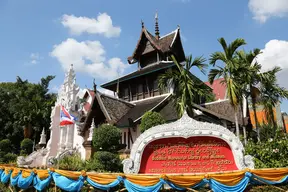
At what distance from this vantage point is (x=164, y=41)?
24875mm

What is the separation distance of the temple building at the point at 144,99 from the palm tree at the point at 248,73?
2.05 m

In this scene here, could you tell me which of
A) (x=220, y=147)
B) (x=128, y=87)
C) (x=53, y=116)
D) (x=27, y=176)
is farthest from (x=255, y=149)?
(x=53, y=116)

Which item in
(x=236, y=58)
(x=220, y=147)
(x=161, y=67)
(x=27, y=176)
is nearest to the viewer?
(x=220, y=147)

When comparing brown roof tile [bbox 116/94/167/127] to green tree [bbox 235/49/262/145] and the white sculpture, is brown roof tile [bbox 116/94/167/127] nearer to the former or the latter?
the white sculpture

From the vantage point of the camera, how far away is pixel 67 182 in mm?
7141

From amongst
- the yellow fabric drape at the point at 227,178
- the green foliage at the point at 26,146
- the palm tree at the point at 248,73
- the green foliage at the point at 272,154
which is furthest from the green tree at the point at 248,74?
the green foliage at the point at 26,146

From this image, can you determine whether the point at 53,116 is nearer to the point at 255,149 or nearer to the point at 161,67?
the point at 161,67

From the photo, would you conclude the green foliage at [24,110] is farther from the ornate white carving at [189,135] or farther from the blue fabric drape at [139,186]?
the ornate white carving at [189,135]

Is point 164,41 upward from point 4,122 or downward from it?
upward

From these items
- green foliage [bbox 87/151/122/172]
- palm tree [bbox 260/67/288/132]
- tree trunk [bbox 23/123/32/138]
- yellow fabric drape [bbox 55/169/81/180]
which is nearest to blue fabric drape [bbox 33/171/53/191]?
yellow fabric drape [bbox 55/169/81/180]

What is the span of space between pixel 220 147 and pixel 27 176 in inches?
273

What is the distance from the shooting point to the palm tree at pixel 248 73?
14.8 metres

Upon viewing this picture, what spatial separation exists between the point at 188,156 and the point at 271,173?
85.2 inches

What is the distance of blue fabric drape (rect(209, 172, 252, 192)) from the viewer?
5.90 m
